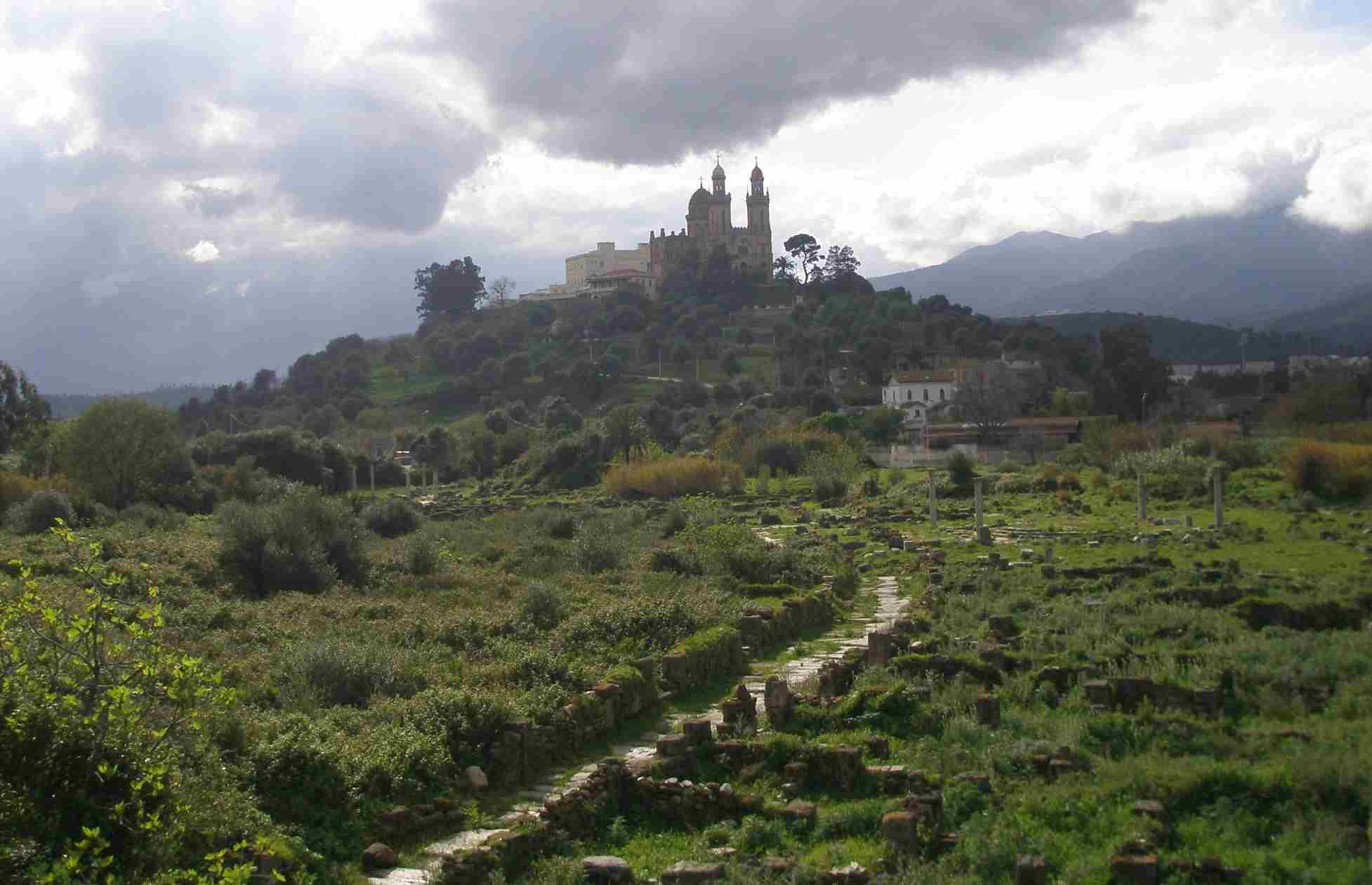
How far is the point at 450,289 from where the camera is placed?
145500mm

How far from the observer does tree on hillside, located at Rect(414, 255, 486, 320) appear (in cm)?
14512

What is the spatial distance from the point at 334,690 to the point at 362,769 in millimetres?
3110

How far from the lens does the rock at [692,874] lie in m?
8.67

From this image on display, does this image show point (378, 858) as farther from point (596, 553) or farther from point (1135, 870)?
point (596, 553)

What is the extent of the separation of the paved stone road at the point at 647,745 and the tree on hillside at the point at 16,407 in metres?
46.7

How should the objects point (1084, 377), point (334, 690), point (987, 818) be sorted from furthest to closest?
point (1084, 377)
point (334, 690)
point (987, 818)

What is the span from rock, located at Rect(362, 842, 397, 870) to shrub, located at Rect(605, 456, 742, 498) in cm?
4657

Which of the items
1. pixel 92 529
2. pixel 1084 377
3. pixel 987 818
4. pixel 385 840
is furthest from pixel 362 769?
pixel 1084 377

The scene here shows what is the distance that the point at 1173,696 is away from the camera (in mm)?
11859

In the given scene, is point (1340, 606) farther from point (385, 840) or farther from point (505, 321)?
point (505, 321)

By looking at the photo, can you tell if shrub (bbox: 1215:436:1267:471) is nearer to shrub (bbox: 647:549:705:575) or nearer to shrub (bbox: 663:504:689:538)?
shrub (bbox: 663:504:689:538)

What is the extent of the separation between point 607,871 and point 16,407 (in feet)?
190

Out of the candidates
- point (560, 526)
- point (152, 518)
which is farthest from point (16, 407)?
point (560, 526)

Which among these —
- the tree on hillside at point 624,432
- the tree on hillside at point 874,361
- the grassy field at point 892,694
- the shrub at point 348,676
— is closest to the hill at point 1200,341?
the tree on hillside at point 874,361
